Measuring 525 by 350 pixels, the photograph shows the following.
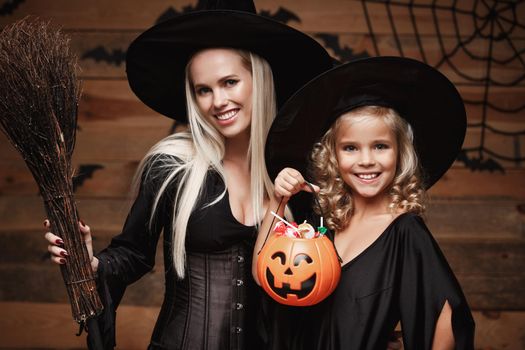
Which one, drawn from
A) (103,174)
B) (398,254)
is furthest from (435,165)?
(103,174)

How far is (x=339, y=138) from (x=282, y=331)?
2.24ft

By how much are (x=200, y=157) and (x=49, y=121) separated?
59 cm

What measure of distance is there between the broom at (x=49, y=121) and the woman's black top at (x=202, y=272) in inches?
9.9

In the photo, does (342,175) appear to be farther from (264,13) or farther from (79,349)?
(79,349)

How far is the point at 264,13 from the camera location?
3299 mm

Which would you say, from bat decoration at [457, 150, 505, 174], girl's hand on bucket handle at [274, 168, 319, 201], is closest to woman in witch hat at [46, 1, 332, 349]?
girl's hand on bucket handle at [274, 168, 319, 201]

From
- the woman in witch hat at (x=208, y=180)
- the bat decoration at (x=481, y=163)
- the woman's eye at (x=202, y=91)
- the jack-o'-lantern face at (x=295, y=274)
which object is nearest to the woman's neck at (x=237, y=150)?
the woman in witch hat at (x=208, y=180)

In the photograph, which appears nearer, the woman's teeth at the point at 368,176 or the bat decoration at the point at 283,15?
the woman's teeth at the point at 368,176

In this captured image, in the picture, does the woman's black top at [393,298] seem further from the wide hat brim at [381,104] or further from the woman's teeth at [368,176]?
the wide hat brim at [381,104]

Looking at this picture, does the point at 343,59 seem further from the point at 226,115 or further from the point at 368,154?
the point at 368,154

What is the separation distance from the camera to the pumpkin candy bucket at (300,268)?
Answer: 1.72 metres

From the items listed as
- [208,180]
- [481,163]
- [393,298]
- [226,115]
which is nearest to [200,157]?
[208,180]

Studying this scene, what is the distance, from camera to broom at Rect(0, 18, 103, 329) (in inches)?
64.9

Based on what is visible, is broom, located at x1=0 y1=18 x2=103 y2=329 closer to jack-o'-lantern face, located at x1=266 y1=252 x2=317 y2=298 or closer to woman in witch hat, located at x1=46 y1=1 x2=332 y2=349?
woman in witch hat, located at x1=46 y1=1 x2=332 y2=349
